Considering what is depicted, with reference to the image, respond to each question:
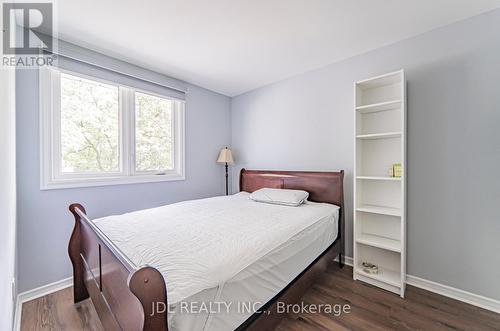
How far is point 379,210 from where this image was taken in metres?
2.10

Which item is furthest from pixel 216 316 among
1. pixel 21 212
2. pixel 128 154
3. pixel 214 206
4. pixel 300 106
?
pixel 300 106

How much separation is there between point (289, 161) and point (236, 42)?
5.60 feet

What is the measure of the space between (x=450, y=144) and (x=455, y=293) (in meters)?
1.34

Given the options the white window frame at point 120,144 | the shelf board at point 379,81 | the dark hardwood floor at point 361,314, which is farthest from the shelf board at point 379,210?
the white window frame at point 120,144

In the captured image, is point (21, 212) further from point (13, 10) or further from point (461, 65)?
point (461, 65)

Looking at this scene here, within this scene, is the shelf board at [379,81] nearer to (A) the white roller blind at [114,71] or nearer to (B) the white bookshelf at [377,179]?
(B) the white bookshelf at [377,179]

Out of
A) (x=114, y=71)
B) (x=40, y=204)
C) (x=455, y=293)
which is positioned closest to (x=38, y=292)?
(x=40, y=204)

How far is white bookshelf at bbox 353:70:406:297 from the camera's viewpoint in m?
2.15

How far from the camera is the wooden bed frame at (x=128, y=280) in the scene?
2.45ft

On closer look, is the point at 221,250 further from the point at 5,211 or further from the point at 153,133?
the point at 153,133

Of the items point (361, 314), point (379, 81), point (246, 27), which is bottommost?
point (361, 314)

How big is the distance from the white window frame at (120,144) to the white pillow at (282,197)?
127 cm

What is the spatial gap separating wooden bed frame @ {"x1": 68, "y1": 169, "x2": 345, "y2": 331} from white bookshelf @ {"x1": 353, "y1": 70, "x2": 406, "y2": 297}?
23 centimetres

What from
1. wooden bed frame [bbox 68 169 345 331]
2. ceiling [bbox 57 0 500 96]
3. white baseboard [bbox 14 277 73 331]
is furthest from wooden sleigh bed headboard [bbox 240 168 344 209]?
white baseboard [bbox 14 277 73 331]
